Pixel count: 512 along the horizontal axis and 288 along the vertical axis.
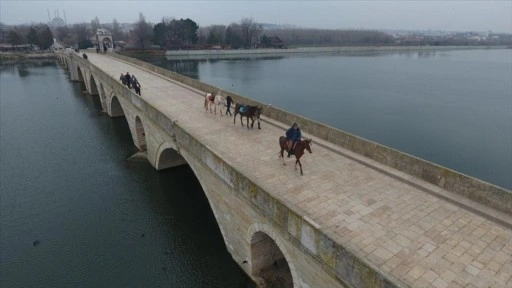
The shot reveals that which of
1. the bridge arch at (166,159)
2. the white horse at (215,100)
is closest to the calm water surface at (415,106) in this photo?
the white horse at (215,100)

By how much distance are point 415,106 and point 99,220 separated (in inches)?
1404

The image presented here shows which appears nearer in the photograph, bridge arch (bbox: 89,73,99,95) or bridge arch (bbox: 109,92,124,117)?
bridge arch (bbox: 109,92,124,117)

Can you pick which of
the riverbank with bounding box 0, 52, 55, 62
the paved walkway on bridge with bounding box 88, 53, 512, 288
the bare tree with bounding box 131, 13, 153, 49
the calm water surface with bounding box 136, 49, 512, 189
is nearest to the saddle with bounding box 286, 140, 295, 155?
the paved walkway on bridge with bounding box 88, 53, 512, 288

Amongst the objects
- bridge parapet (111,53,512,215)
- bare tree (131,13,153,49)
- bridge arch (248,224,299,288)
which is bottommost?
bridge arch (248,224,299,288)

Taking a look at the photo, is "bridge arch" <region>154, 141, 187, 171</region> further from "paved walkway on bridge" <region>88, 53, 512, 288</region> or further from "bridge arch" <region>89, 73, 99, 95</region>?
"bridge arch" <region>89, 73, 99, 95</region>

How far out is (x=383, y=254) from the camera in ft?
24.8

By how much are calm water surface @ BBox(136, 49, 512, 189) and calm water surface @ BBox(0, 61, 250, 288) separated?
17949mm

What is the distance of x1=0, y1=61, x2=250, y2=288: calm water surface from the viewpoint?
1348cm

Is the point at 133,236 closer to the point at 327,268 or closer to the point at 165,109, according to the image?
the point at 165,109

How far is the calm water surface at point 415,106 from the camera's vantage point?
25.7m

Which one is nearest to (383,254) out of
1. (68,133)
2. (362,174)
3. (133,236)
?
(362,174)

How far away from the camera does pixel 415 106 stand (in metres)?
38.8

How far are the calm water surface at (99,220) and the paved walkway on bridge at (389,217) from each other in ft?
15.5

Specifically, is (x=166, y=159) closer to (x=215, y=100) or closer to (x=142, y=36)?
(x=215, y=100)
